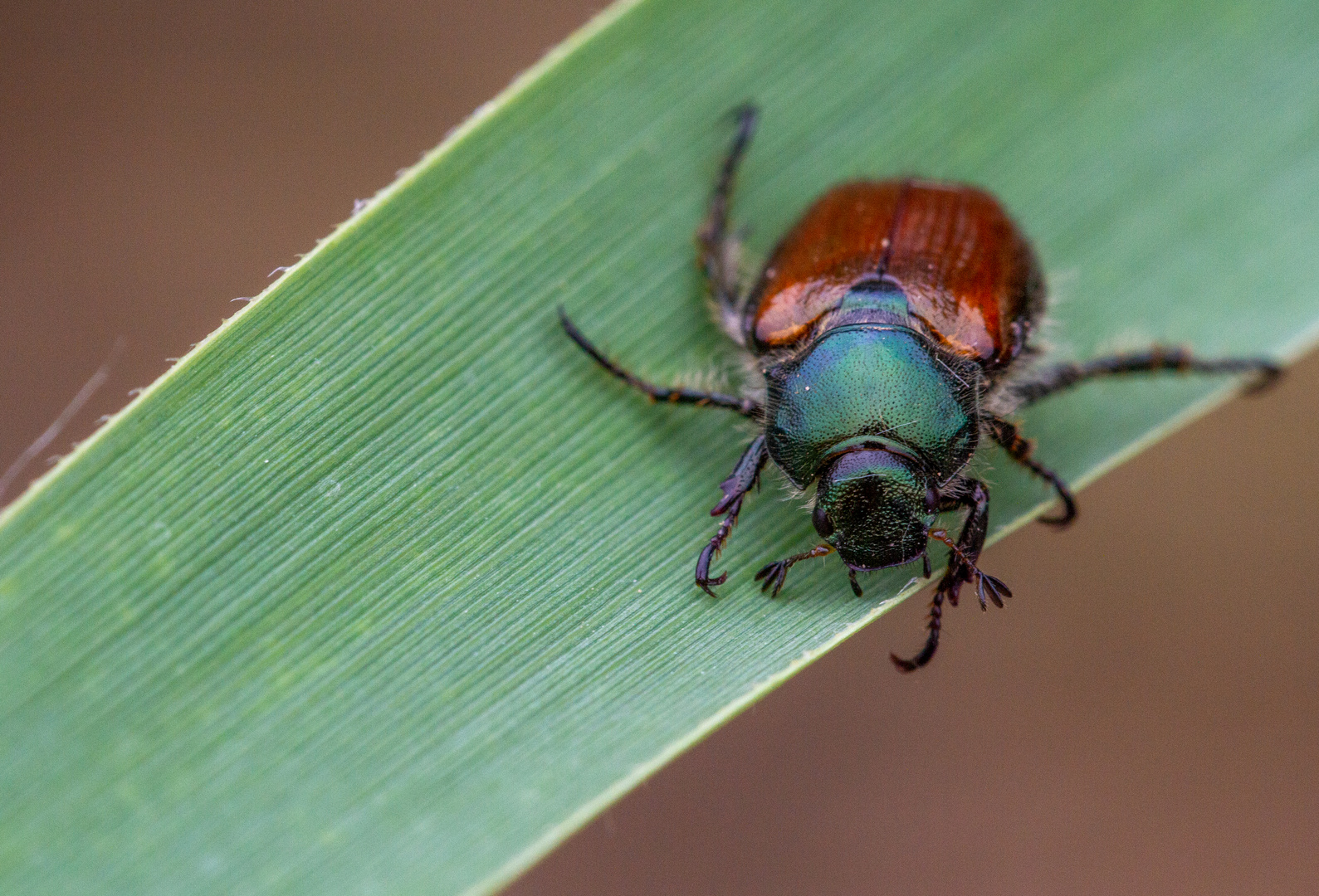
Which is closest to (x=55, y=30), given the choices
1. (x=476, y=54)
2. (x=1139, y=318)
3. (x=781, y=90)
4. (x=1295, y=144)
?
(x=476, y=54)

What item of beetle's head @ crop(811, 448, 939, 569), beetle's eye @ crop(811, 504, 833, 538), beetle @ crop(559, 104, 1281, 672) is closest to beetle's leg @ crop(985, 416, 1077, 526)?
beetle @ crop(559, 104, 1281, 672)

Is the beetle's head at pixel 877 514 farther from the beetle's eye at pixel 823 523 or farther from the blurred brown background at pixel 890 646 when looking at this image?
the blurred brown background at pixel 890 646

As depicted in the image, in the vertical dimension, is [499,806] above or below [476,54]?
below

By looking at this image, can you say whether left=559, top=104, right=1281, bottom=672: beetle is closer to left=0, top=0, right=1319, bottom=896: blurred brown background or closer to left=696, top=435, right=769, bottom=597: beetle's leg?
left=696, top=435, right=769, bottom=597: beetle's leg

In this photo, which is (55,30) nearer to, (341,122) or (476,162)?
(341,122)

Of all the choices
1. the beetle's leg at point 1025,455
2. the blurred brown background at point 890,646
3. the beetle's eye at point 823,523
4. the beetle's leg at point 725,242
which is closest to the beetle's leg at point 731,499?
the beetle's eye at point 823,523

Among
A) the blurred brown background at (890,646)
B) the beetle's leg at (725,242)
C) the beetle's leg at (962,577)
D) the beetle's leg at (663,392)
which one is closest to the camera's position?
the beetle's leg at (962,577)
